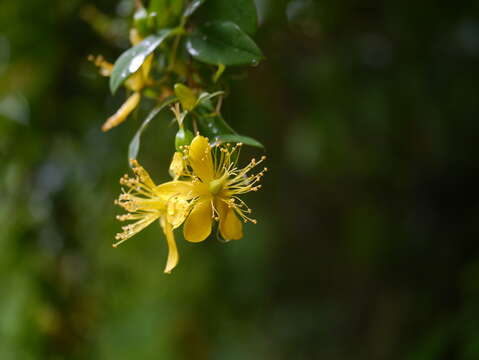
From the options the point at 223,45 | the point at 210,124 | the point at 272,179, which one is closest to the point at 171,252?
the point at 210,124

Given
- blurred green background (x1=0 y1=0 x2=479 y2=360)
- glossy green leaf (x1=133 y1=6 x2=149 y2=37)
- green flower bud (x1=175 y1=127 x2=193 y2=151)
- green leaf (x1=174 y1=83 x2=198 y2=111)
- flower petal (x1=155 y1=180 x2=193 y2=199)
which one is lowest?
blurred green background (x1=0 y1=0 x2=479 y2=360)

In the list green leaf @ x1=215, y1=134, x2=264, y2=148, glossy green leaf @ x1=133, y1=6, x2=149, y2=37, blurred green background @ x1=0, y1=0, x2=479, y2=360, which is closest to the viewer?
green leaf @ x1=215, y1=134, x2=264, y2=148

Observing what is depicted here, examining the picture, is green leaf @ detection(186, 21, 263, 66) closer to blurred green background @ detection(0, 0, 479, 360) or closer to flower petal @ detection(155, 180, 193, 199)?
flower petal @ detection(155, 180, 193, 199)

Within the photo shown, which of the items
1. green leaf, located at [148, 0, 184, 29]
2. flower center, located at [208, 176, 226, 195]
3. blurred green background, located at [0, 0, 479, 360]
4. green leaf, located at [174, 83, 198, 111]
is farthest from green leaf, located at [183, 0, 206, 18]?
blurred green background, located at [0, 0, 479, 360]

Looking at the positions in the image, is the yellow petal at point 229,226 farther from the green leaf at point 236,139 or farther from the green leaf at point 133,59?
the green leaf at point 133,59

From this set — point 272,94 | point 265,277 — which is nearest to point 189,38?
point 272,94

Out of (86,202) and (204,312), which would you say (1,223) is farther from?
(204,312)

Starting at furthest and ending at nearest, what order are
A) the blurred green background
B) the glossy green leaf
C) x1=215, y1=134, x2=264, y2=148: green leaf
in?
the blurred green background
the glossy green leaf
x1=215, y1=134, x2=264, y2=148: green leaf

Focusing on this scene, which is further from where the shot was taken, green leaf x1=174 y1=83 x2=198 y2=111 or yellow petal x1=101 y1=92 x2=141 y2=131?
yellow petal x1=101 y1=92 x2=141 y2=131
